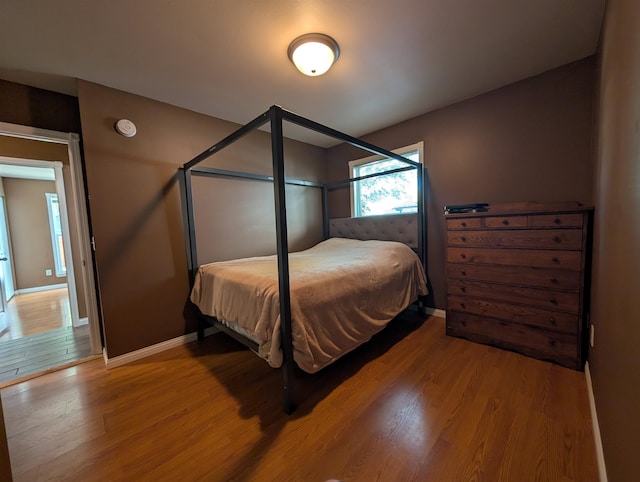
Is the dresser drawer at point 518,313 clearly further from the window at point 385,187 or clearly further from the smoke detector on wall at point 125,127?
the smoke detector on wall at point 125,127

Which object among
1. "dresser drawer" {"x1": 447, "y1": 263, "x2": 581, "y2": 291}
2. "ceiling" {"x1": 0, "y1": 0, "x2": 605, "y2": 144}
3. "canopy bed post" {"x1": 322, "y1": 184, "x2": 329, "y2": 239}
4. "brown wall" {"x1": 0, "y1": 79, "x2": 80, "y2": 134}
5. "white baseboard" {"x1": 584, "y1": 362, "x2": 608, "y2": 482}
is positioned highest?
"ceiling" {"x1": 0, "y1": 0, "x2": 605, "y2": 144}

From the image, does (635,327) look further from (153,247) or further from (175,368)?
(153,247)

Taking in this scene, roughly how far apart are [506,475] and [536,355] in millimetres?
1206

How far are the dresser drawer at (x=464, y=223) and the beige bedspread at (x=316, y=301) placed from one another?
22.4 inches

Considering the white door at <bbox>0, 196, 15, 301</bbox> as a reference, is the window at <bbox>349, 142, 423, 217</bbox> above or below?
above

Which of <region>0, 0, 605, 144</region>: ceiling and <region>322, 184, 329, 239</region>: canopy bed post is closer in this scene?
<region>0, 0, 605, 144</region>: ceiling

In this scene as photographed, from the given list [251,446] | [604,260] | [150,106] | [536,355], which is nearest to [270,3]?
[150,106]

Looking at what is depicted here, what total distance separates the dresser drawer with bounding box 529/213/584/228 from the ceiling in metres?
1.27

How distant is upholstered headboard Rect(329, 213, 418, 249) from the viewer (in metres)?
2.89

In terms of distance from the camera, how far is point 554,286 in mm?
1786

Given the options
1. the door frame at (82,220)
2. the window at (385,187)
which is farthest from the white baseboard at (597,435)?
the door frame at (82,220)

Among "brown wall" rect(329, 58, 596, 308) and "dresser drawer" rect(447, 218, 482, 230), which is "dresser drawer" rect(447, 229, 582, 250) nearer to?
"dresser drawer" rect(447, 218, 482, 230)

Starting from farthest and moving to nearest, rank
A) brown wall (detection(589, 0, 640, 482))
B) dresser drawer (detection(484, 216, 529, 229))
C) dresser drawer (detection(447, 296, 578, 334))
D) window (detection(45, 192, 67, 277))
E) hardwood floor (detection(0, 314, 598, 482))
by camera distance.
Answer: window (detection(45, 192, 67, 277)), dresser drawer (detection(484, 216, 529, 229)), dresser drawer (detection(447, 296, 578, 334)), hardwood floor (detection(0, 314, 598, 482)), brown wall (detection(589, 0, 640, 482))

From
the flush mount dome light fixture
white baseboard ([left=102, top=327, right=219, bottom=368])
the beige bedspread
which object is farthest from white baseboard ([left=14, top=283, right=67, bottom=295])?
the flush mount dome light fixture
